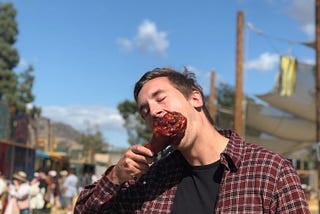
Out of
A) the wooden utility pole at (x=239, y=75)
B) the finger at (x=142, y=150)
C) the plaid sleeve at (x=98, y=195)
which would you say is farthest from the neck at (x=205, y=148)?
the wooden utility pole at (x=239, y=75)

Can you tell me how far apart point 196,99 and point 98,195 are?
1.85ft

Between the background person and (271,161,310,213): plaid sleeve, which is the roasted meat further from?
the background person

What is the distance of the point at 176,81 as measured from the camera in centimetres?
219

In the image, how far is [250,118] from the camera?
35.0 meters

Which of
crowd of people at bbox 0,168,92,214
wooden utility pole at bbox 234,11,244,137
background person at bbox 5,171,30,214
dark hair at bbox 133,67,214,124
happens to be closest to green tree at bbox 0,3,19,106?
crowd of people at bbox 0,168,92,214

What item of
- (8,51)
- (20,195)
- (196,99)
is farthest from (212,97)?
(8,51)

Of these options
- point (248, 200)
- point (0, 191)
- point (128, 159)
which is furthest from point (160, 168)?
point (0, 191)

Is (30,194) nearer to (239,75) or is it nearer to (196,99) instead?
(239,75)

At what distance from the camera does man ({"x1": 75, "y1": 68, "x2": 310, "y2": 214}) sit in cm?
186

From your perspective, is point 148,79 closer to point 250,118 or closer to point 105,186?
point 105,186

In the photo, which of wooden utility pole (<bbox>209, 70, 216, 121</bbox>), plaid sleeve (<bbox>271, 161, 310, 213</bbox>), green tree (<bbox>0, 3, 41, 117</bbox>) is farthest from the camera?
green tree (<bbox>0, 3, 41, 117</bbox>)

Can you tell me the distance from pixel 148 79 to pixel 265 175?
2.13 ft

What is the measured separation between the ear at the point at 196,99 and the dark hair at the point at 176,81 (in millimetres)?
18

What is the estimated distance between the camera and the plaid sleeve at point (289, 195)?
1795mm
